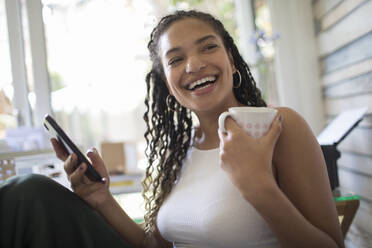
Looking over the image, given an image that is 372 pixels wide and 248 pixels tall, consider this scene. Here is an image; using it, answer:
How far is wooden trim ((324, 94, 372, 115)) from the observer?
50.2 inches

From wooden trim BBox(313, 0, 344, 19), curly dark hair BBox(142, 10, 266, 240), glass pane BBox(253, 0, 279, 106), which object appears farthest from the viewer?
glass pane BBox(253, 0, 279, 106)

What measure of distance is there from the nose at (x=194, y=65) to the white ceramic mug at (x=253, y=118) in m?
0.30

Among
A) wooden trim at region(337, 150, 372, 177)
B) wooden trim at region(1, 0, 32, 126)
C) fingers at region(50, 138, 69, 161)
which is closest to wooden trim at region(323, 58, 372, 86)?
Answer: wooden trim at region(337, 150, 372, 177)

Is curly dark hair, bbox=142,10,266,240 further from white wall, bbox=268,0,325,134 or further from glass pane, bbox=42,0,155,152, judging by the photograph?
glass pane, bbox=42,0,155,152

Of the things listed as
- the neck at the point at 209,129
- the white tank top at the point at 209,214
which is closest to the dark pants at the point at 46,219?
the white tank top at the point at 209,214

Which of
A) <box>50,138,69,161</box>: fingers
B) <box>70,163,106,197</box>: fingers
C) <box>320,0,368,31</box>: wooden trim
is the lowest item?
<box>70,163,106,197</box>: fingers

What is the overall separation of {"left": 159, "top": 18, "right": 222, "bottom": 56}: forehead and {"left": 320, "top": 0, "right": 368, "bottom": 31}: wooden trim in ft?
2.06

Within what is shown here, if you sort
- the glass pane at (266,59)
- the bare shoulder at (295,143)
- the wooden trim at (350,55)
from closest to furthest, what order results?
the bare shoulder at (295,143)
the wooden trim at (350,55)
the glass pane at (266,59)

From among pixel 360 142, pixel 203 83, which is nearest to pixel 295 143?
pixel 203 83

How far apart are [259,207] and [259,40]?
1.48 m

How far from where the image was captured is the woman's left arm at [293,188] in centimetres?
69

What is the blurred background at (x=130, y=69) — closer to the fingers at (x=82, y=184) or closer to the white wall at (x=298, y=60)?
the white wall at (x=298, y=60)

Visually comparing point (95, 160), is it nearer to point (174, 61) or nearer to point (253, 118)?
point (174, 61)

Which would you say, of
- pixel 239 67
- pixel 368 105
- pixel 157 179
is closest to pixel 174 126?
pixel 157 179
